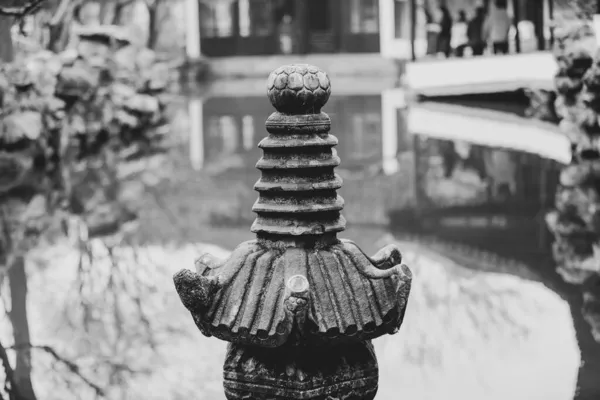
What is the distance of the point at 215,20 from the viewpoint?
45.8 m

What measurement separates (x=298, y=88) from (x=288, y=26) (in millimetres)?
42481

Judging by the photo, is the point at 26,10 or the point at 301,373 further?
the point at 26,10

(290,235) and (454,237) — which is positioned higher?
(290,235)

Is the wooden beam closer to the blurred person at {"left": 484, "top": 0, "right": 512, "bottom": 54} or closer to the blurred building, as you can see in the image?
the blurred person at {"left": 484, "top": 0, "right": 512, "bottom": 54}

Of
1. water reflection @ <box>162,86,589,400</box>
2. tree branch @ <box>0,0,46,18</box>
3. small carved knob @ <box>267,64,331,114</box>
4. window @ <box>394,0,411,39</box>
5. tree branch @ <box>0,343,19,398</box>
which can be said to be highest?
window @ <box>394,0,411,39</box>

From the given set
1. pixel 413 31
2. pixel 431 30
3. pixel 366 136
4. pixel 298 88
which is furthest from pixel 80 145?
pixel 431 30

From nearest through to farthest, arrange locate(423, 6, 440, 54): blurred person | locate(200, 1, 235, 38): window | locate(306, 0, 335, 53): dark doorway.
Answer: locate(423, 6, 440, 54): blurred person < locate(306, 0, 335, 53): dark doorway < locate(200, 1, 235, 38): window

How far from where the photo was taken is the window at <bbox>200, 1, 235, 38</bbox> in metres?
45.7

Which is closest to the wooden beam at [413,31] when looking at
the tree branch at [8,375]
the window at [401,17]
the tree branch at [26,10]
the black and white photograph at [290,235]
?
the black and white photograph at [290,235]

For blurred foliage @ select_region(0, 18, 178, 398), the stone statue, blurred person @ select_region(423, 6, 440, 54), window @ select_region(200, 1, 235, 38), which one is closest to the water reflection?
blurred foliage @ select_region(0, 18, 178, 398)

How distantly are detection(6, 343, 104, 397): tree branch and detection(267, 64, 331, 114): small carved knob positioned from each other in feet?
5.26

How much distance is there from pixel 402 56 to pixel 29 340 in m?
40.8

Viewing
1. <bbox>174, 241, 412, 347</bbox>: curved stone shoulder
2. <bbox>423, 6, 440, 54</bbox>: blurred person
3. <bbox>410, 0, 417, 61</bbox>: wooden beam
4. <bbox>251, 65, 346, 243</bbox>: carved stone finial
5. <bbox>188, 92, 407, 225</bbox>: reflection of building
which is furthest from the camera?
<bbox>423, 6, 440, 54</bbox>: blurred person

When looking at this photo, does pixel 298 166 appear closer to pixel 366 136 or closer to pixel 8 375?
pixel 8 375
